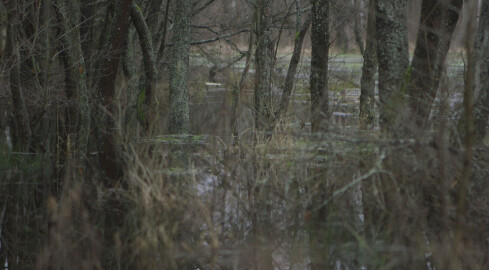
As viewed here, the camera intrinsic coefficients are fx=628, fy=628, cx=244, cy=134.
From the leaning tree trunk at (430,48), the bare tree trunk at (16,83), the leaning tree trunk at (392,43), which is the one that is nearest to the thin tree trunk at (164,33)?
the bare tree trunk at (16,83)

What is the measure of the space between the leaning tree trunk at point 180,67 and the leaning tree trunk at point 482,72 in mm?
6455

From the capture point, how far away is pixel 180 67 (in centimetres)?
Answer: 1245

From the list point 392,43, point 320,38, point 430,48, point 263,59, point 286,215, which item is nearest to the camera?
point 286,215

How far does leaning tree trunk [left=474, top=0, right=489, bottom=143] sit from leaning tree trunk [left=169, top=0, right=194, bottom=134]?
254 inches

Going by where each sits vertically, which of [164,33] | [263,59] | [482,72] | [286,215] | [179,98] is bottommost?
[286,215]

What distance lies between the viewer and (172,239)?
5938mm

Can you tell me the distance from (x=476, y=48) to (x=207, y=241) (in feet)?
12.2

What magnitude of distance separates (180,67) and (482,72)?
664 centimetres

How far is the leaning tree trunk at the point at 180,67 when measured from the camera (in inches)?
488

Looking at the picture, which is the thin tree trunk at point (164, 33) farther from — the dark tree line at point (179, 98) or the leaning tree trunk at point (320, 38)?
the leaning tree trunk at point (320, 38)

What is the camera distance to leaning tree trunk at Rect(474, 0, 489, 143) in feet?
22.9

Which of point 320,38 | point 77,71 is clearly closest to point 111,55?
point 77,71

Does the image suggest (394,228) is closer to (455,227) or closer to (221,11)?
(455,227)

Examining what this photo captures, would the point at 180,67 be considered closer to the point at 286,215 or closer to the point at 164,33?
the point at 164,33
